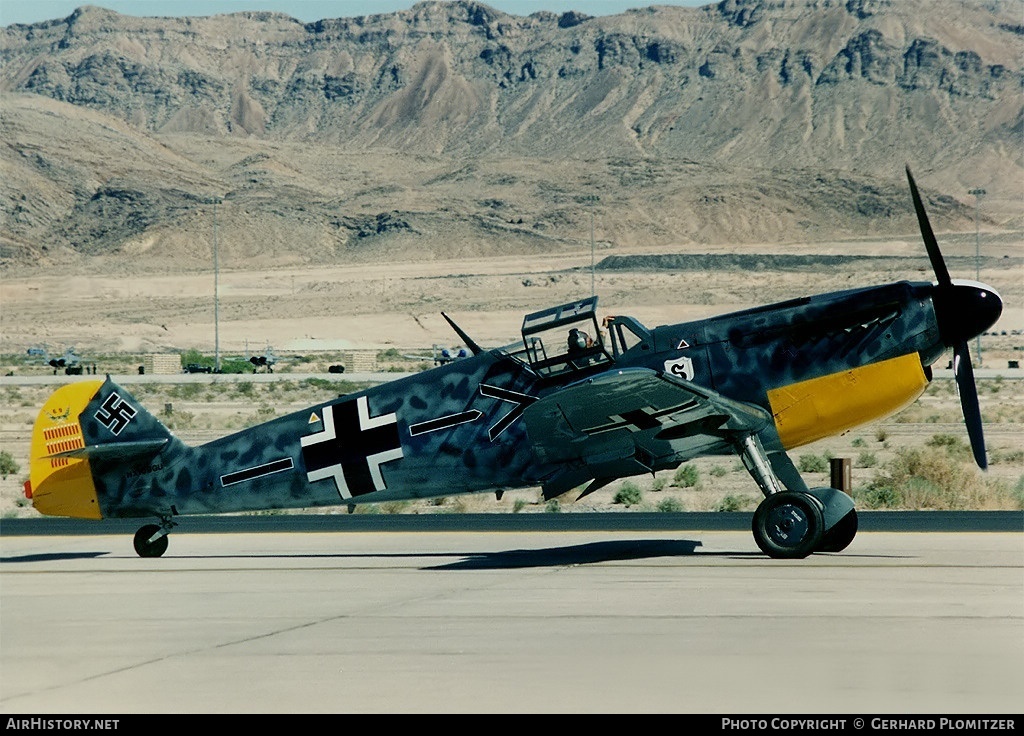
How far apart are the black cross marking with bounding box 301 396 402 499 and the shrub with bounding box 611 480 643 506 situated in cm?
780

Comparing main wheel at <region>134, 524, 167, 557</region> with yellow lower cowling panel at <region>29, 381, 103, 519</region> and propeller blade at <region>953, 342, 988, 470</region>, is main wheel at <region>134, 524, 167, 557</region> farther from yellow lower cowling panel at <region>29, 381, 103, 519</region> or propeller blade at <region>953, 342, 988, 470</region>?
propeller blade at <region>953, 342, 988, 470</region>

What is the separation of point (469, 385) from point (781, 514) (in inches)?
130

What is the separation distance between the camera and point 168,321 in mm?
114125

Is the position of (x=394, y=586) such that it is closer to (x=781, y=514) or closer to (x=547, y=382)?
(x=547, y=382)

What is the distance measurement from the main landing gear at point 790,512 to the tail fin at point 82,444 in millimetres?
6275

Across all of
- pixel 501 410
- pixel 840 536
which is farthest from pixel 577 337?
pixel 840 536

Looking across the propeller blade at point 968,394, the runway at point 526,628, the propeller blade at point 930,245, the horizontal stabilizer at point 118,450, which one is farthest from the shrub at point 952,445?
the horizontal stabilizer at point 118,450

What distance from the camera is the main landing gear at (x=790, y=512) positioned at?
13.9m

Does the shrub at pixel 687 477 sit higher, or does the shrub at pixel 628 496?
the shrub at pixel 628 496

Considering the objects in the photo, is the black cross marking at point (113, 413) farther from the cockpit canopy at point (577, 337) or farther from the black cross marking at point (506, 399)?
the cockpit canopy at point (577, 337)

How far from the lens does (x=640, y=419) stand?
14.0 metres
